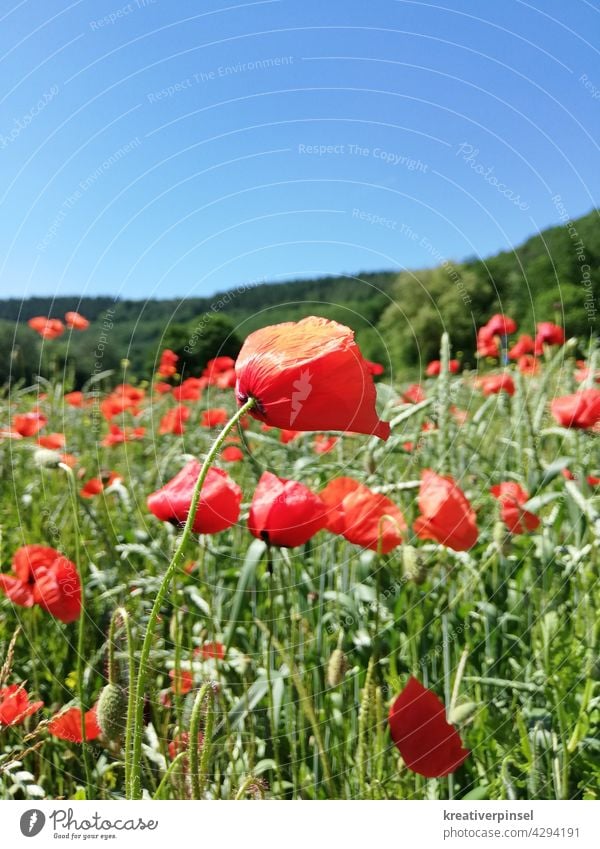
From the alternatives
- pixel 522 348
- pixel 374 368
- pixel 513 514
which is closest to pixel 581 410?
pixel 513 514

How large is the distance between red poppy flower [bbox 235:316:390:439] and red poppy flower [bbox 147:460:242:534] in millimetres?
154

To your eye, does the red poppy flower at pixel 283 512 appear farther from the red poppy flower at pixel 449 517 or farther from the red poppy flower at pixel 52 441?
the red poppy flower at pixel 52 441

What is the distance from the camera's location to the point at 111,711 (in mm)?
576

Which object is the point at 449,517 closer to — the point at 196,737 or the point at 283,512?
the point at 283,512

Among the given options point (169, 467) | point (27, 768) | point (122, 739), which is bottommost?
point (27, 768)

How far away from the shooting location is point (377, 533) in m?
0.75

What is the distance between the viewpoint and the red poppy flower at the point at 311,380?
1.45 feet

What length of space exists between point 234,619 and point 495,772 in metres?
0.33

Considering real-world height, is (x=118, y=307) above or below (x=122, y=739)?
above

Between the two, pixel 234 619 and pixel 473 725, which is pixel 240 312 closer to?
pixel 234 619

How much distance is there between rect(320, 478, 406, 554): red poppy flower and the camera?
2.36 feet

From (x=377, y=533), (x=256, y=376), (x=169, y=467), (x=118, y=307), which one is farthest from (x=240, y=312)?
(x=169, y=467)
